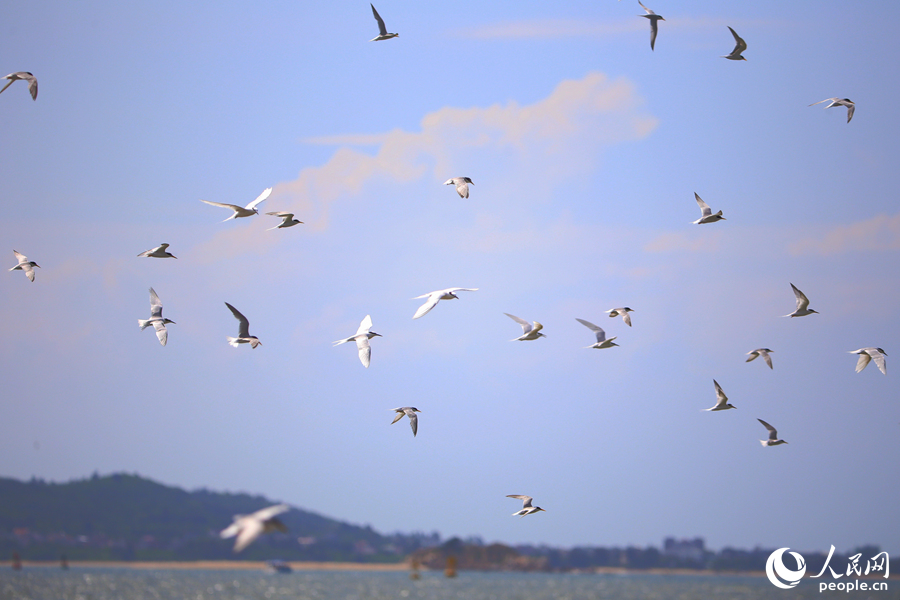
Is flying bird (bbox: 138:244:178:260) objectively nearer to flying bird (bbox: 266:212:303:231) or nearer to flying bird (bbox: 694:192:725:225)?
flying bird (bbox: 266:212:303:231)

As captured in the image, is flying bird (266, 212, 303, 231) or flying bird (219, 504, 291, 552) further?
flying bird (266, 212, 303, 231)

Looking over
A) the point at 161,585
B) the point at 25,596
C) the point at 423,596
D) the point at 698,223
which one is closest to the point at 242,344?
the point at 698,223

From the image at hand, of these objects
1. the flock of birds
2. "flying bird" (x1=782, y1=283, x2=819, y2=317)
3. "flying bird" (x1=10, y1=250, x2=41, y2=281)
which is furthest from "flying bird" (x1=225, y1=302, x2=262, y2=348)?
"flying bird" (x1=782, y1=283, x2=819, y2=317)

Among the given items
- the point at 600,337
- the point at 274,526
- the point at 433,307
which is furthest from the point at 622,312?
the point at 274,526

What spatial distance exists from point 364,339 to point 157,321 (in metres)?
6.91

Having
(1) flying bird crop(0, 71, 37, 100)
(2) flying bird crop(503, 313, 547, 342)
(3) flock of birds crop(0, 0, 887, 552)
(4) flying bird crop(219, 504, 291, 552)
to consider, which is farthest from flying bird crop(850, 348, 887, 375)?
(1) flying bird crop(0, 71, 37, 100)

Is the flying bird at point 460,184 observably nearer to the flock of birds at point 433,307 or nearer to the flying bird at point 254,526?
the flock of birds at point 433,307

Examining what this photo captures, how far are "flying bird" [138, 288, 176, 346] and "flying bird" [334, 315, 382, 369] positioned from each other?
234 inches

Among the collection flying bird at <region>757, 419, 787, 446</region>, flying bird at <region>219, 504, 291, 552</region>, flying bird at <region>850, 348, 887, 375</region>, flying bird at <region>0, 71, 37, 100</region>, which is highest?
flying bird at <region>0, 71, 37, 100</region>

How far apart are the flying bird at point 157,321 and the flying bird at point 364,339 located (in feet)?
19.5

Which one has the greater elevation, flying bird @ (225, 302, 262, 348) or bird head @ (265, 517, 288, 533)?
flying bird @ (225, 302, 262, 348)

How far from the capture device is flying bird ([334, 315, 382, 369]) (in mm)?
32406

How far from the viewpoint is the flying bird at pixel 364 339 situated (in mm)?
32406

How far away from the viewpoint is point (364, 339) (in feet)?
113
